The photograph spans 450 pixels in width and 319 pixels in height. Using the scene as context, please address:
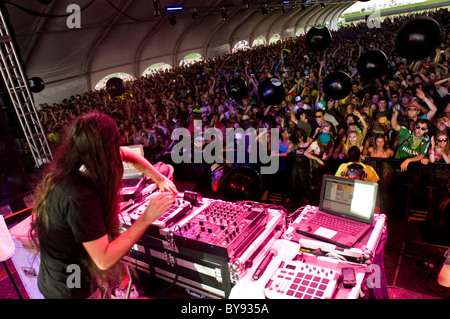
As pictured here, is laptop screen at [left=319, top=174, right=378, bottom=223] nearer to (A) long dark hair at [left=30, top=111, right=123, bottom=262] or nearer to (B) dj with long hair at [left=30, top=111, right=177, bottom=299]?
(B) dj with long hair at [left=30, top=111, right=177, bottom=299]

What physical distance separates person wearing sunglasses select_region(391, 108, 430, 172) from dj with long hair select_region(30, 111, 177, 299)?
3.07 m

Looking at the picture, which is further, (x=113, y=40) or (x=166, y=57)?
(x=166, y=57)

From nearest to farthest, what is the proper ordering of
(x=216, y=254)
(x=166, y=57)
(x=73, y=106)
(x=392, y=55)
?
(x=216, y=254), (x=392, y=55), (x=73, y=106), (x=166, y=57)

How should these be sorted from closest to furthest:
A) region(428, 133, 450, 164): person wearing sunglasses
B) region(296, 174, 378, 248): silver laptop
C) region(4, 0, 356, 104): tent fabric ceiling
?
1. region(296, 174, 378, 248): silver laptop
2. region(428, 133, 450, 164): person wearing sunglasses
3. region(4, 0, 356, 104): tent fabric ceiling

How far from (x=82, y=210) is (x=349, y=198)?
155 cm

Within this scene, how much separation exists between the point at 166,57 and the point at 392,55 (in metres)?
13.2

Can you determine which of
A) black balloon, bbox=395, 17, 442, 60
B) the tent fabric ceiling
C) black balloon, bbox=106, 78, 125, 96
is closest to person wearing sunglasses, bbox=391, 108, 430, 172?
black balloon, bbox=395, 17, 442, 60

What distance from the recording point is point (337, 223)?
1882 millimetres

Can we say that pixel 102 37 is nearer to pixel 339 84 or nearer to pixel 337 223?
pixel 339 84

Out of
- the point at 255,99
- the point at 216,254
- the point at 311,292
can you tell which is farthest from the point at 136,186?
the point at 255,99

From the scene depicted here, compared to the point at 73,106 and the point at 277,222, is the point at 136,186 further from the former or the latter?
the point at 73,106

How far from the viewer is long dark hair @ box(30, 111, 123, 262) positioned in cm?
120

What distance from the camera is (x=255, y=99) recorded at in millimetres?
6695

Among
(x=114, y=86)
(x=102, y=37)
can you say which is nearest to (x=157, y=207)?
(x=114, y=86)
